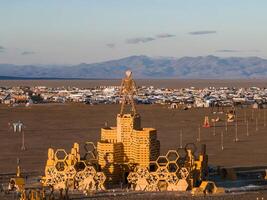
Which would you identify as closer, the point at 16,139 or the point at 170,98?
the point at 16,139

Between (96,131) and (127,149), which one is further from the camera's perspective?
(96,131)

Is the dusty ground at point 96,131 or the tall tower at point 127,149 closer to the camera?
the tall tower at point 127,149

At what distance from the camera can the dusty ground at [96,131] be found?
3147cm

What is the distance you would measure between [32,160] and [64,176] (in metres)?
7.10

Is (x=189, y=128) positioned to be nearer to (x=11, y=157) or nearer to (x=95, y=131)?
(x=95, y=131)

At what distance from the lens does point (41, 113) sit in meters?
62.2

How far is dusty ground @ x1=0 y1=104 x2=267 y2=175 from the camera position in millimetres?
31469

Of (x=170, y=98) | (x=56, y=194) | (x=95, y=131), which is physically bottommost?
(x=56, y=194)

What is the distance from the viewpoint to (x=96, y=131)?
146 ft

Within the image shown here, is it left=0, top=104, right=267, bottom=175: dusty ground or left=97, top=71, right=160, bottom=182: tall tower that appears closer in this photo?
left=97, top=71, right=160, bottom=182: tall tower

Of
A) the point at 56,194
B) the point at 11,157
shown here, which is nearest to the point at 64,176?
the point at 56,194

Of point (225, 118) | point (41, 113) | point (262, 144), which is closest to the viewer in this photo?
point (262, 144)

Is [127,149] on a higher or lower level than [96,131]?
lower

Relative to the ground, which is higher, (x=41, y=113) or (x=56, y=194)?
(x=41, y=113)
